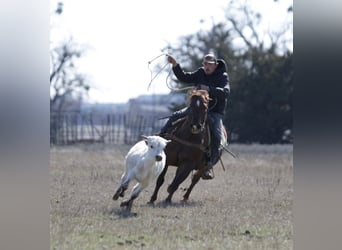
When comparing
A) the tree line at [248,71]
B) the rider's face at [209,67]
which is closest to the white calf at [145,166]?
the rider's face at [209,67]

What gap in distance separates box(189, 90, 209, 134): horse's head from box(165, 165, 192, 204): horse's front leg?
726 mm

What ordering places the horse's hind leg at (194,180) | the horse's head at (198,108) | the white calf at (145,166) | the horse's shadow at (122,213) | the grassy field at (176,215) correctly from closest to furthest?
the grassy field at (176,215)
the horse's shadow at (122,213)
the white calf at (145,166)
the horse's head at (198,108)
the horse's hind leg at (194,180)

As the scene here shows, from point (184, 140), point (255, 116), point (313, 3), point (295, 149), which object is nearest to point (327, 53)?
→ point (313, 3)

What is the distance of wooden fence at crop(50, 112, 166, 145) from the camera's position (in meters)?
31.7

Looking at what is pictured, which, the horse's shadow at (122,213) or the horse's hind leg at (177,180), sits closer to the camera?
the horse's shadow at (122,213)

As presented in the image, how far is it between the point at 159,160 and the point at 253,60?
25.0m

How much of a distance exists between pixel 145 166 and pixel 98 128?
24252mm

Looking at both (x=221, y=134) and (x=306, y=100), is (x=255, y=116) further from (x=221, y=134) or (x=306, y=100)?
(x=306, y=100)

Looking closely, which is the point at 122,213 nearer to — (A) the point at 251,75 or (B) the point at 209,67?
(B) the point at 209,67

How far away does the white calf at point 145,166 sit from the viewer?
988cm

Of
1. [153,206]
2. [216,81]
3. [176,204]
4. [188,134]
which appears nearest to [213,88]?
[216,81]

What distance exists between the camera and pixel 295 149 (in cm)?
441

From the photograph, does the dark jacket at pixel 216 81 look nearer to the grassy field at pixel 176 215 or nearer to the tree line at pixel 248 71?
the grassy field at pixel 176 215

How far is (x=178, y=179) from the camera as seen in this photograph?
442 inches
